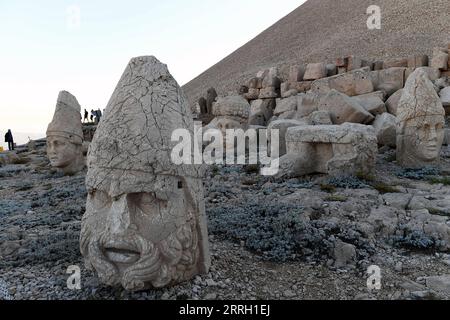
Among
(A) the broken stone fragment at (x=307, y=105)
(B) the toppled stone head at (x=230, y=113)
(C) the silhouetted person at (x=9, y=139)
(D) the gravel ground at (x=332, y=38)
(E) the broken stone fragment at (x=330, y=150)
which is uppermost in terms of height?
(D) the gravel ground at (x=332, y=38)

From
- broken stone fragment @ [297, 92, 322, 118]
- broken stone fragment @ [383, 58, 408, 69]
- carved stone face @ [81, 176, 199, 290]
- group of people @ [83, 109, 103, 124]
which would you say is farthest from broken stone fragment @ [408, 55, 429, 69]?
group of people @ [83, 109, 103, 124]

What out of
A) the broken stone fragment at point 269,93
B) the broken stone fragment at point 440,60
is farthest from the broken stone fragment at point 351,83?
the broken stone fragment at point 269,93

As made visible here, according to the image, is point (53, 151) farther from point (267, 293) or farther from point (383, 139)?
point (383, 139)

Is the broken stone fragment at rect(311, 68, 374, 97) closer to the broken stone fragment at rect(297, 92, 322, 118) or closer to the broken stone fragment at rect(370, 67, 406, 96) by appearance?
the broken stone fragment at rect(370, 67, 406, 96)

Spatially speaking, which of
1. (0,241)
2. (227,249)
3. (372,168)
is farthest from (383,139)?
(0,241)

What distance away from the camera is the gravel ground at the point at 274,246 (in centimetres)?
338

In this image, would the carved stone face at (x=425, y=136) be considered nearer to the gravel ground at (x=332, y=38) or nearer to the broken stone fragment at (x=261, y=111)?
the broken stone fragment at (x=261, y=111)

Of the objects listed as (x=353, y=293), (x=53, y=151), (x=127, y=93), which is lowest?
(x=353, y=293)

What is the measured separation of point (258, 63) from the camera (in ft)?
109

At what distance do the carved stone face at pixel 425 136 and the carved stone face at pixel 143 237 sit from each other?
6372 millimetres

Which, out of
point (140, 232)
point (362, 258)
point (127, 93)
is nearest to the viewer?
point (140, 232)

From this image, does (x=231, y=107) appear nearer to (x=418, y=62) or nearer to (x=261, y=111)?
(x=261, y=111)

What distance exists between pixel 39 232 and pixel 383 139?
8.30 m

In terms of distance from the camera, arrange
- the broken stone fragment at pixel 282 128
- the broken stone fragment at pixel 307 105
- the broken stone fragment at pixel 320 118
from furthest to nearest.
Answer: the broken stone fragment at pixel 307 105 → the broken stone fragment at pixel 320 118 → the broken stone fragment at pixel 282 128
